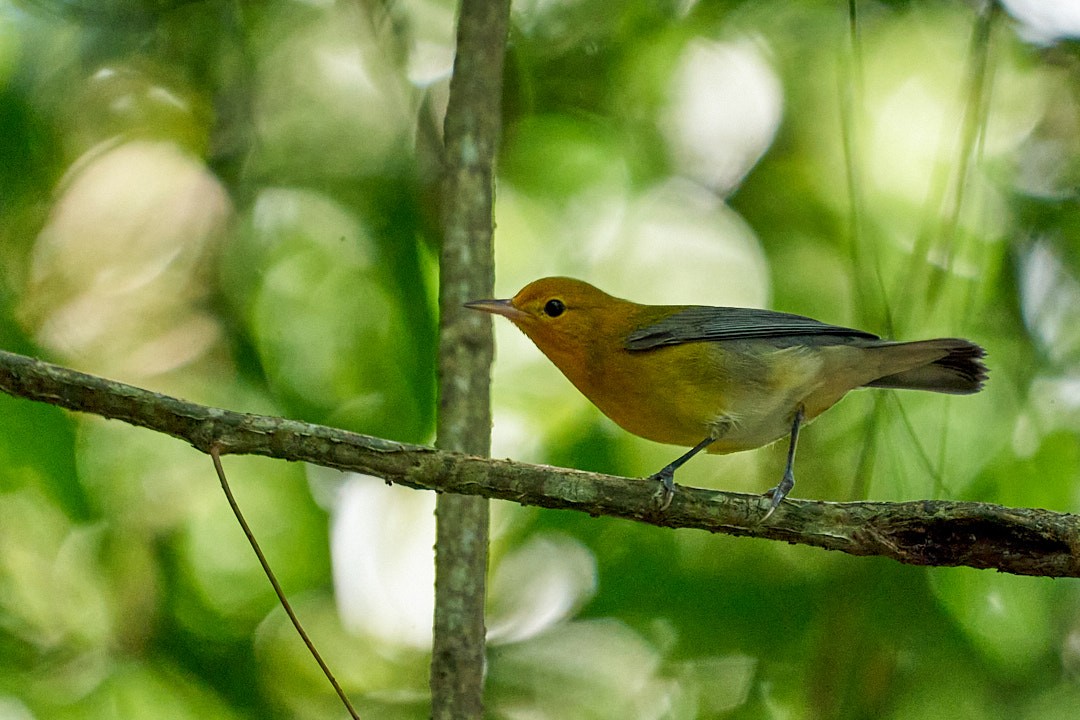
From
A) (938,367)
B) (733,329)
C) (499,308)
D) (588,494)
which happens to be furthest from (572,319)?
(588,494)

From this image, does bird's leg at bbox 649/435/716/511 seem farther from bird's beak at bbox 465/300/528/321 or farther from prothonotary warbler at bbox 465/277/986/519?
bird's beak at bbox 465/300/528/321

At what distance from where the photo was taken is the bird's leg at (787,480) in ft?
10.6

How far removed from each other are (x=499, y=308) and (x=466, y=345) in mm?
459

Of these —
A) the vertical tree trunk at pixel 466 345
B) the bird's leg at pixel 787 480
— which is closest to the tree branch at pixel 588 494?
the bird's leg at pixel 787 480

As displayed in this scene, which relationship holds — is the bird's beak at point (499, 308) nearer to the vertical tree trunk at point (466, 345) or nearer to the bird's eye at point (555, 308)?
the vertical tree trunk at point (466, 345)

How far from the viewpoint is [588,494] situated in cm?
305

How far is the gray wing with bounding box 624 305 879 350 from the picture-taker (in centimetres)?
467

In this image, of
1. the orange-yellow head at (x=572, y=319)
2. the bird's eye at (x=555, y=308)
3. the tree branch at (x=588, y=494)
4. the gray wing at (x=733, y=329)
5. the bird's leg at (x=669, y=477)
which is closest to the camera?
the tree branch at (x=588, y=494)

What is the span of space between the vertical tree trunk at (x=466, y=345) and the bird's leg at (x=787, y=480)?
1.07 meters

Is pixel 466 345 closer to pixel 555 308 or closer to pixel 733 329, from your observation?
pixel 555 308

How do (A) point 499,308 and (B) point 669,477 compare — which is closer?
(B) point 669,477

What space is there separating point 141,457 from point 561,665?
7.95 feet

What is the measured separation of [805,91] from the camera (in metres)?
7.11

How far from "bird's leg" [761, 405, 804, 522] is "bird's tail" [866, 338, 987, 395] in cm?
40
